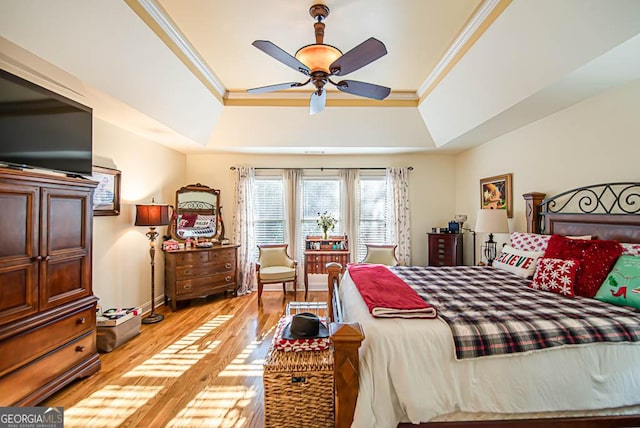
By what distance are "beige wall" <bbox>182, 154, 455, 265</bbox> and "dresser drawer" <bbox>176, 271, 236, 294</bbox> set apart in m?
0.90

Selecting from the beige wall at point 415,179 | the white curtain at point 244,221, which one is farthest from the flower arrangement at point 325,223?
the white curtain at point 244,221

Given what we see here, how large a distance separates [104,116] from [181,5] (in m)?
1.65

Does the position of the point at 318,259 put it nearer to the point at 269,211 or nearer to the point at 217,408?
the point at 269,211

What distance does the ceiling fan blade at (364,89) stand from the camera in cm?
237

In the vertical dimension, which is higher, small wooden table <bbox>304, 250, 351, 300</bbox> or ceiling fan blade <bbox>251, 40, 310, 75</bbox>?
ceiling fan blade <bbox>251, 40, 310, 75</bbox>

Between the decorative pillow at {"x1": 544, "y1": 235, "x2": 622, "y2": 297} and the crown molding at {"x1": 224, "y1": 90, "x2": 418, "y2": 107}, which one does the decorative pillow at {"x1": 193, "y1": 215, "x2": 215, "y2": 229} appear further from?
the decorative pillow at {"x1": 544, "y1": 235, "x2": 622, "y2": 297}

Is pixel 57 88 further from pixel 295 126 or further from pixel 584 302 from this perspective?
pixel 584 302

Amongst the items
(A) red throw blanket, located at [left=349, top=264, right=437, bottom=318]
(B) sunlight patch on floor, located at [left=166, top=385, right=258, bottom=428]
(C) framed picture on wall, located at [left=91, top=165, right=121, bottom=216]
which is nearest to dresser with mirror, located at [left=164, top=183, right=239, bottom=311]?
(C) framed picture on wall, located at [left=91, top=165, right=121, bottom=216]

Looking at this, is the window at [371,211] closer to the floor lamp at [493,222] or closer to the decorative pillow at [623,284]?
the floor lamp at [493,222]

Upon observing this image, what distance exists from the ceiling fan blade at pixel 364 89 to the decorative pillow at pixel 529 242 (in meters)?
2.24

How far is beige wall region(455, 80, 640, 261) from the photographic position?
7.64 ft

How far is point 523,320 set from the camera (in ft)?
5.42

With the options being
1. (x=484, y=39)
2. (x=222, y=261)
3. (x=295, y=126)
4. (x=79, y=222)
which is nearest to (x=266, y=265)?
(x=222, y=261)

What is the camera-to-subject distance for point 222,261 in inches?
179
